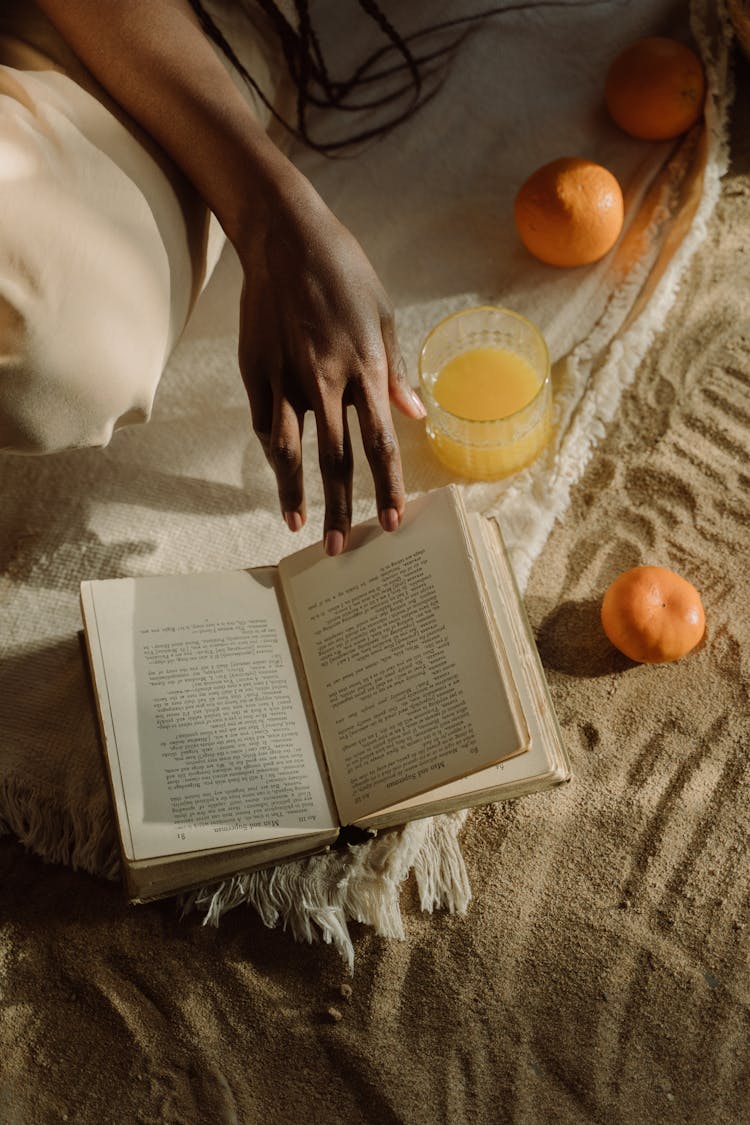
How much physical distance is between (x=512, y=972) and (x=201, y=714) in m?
0.43

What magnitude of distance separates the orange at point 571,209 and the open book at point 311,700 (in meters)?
0.46

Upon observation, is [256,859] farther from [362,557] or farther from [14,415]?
[14,415]

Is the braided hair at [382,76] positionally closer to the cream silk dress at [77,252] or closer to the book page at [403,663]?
the cream silk dress at [77,252]

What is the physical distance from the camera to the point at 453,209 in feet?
4.47

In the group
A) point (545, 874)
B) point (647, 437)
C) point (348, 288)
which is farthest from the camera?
point (647, 437)

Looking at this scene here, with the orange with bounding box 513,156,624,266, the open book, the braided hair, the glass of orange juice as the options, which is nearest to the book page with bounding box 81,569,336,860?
the open book

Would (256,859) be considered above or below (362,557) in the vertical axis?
below

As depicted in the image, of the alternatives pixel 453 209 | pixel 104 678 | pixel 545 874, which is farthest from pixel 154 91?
pixel 545 874

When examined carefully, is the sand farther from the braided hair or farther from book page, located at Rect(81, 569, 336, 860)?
the braided hair

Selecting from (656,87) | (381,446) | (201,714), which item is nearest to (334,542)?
(381,446)

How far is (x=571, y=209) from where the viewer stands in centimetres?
120

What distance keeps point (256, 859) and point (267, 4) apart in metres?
1.06

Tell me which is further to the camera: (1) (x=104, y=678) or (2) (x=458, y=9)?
(2) (x=458, y=9)

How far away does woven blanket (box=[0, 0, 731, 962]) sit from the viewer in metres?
1.08
